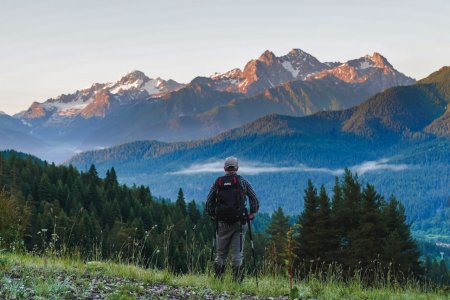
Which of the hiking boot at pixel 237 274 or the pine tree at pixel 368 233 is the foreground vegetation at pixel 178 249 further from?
the hiking boot at pixel 237 274

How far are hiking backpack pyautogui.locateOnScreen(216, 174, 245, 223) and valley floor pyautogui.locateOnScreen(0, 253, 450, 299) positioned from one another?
1727 millimetres

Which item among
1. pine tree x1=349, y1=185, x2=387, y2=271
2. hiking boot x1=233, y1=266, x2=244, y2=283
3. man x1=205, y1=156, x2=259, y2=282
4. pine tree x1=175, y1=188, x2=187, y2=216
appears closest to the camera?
hiking boot x1=233, y1=266, x2=244, y2=283

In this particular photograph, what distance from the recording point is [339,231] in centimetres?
5491

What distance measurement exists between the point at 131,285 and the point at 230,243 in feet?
12.9

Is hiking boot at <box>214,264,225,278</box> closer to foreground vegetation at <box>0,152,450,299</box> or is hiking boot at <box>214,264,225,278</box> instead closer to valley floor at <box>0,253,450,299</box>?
foreground vegetation at <box>0,152,450,299</box>

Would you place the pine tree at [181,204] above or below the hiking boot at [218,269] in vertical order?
above

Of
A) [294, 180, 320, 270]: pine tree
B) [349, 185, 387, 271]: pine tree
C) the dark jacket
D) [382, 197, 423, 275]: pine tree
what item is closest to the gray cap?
the dark jacket

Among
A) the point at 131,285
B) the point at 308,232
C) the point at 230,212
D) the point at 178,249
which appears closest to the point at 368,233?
the point at 308,232

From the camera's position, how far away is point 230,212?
15391 mm

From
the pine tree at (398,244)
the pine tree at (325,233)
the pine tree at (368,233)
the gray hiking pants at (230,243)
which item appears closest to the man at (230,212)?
the gray hiking pants at (230,243)

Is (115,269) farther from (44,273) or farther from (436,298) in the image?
(436,298)

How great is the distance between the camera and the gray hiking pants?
51.4 feet

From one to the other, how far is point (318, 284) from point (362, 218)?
128 ft

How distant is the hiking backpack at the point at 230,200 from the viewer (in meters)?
15.4
